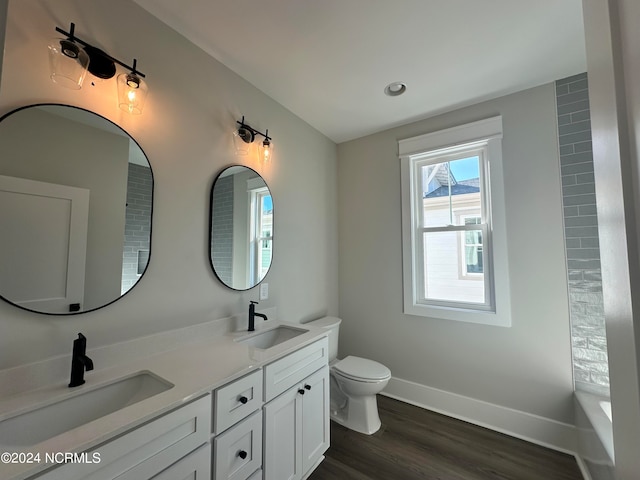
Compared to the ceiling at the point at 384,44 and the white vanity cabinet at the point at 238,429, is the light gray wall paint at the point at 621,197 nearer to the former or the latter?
the ceiling at the point at 384,44

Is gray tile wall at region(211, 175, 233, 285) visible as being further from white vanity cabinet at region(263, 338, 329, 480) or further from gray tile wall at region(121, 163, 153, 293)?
white vanity cabinet at region(263, 338, 329, 480)

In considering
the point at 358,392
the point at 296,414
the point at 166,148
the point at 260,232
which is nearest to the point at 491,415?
the point at 358,392

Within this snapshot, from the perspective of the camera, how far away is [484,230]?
2.24 m

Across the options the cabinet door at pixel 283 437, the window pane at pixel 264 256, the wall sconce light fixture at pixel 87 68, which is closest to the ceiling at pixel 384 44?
the wall sconce light fixture at pixel 87 68

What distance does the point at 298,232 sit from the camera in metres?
2.42

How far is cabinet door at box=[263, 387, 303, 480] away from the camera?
128 cm

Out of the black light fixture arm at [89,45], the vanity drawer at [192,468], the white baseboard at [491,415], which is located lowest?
the white baseboard at [491,415]

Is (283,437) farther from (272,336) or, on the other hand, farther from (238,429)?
(272,336)

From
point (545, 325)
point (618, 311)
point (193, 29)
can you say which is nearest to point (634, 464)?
point (618, 311)

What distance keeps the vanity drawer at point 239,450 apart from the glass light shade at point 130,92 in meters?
1.58

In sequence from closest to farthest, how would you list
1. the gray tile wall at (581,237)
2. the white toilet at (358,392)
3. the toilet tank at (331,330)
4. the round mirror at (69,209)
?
the round mirror at (69,209), the gray tile wall at (581,237), the white toilet at (358,392), the toilet tank at (331,330)

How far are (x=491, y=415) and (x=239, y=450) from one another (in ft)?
6.70

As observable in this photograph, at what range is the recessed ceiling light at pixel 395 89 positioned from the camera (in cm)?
205

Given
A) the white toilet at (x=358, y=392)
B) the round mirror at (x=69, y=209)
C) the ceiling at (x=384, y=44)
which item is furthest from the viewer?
the white toilet at (x=358, y=392)
